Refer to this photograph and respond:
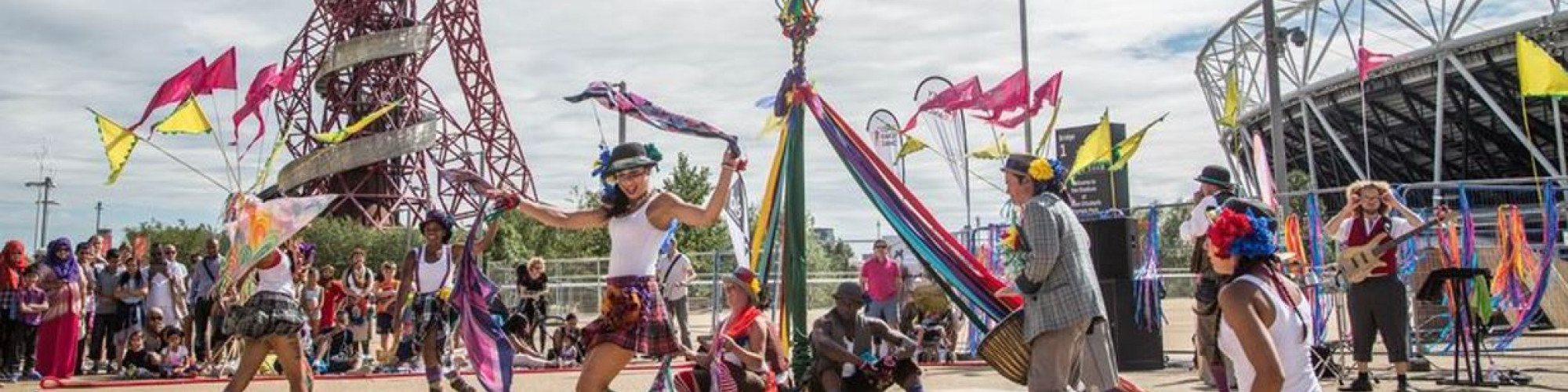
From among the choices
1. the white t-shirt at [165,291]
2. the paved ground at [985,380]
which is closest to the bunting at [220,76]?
the white t-shirt at [165,291]

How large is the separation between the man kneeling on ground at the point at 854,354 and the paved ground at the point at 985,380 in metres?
1.33

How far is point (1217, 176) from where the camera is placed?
7.39 meters

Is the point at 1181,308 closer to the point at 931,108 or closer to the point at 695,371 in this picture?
the point at 931,108

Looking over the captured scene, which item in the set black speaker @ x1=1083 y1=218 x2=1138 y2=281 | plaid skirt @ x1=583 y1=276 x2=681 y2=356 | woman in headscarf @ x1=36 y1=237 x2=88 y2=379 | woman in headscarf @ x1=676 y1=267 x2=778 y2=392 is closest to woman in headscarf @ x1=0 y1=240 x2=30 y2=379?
woman in headscarf @ x1=36 y1=237 x2=88 y2=379

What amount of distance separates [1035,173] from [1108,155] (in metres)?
12.0

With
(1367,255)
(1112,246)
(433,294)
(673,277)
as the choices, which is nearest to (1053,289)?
(1367,255)

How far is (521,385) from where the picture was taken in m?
10.3

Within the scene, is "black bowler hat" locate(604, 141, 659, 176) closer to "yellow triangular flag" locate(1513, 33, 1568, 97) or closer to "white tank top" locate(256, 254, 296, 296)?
"white tank top" locate(256, 254, 296, 296)

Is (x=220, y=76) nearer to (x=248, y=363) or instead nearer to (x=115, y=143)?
(x=115, y=143)

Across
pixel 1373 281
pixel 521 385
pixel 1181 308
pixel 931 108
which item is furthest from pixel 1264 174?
pixel 1181 308

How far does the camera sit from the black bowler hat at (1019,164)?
228 inches

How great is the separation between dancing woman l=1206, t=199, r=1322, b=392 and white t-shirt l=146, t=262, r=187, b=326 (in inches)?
467

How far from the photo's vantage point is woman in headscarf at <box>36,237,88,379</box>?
11.3 m

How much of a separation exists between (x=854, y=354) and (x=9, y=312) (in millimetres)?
8575
